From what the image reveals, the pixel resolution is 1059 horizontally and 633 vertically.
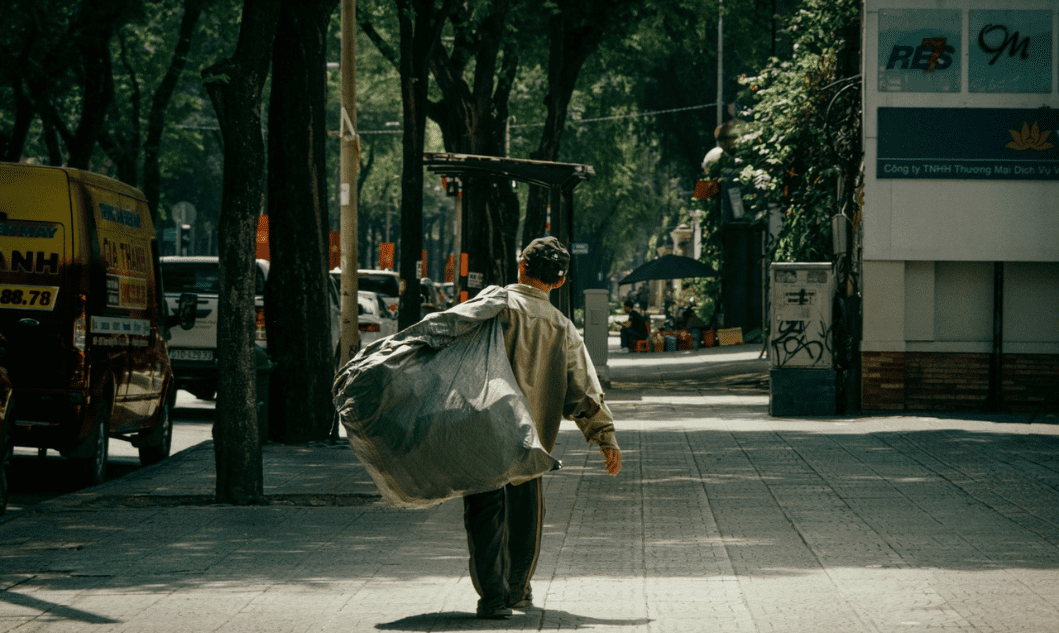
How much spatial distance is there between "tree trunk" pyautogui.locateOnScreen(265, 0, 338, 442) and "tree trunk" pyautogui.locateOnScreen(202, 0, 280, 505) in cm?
380

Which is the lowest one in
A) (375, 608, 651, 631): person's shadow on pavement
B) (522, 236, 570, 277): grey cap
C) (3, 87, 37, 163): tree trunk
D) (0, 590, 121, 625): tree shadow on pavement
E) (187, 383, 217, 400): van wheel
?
(0, 590, 121, 625): tree shadow on pavement

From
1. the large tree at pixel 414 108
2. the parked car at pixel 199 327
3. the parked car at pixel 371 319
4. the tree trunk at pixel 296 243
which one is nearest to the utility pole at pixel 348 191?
the tree trunk at pixel 296 243

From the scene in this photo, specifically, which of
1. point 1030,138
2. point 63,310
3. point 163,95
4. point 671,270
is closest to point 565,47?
point 163,95

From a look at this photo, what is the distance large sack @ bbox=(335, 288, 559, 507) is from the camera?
6191 mm

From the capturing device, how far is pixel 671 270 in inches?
1423

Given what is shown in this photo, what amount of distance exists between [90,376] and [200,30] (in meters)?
22.0

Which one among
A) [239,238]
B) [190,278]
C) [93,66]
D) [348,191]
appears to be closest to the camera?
[239,238]

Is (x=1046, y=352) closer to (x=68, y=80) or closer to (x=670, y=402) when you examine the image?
(x=670, y=402)

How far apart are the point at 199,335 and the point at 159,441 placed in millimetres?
4300

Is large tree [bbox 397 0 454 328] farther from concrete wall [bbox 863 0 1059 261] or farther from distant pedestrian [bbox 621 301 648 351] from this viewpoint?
distant pedestrian [bbox 621 301 648 351]

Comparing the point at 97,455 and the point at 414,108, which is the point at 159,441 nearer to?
the point at 97,455

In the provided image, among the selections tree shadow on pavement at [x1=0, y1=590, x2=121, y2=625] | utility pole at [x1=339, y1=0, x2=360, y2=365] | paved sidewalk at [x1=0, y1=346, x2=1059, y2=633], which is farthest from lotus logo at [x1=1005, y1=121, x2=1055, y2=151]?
tree shadow on pavement at [x1=0, y1=590, x2=121, y2=625]

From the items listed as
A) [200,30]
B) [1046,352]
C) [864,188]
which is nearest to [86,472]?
[864,188]

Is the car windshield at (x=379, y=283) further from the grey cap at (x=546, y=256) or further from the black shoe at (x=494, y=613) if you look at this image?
the black shoe at (x=494, y=613)
